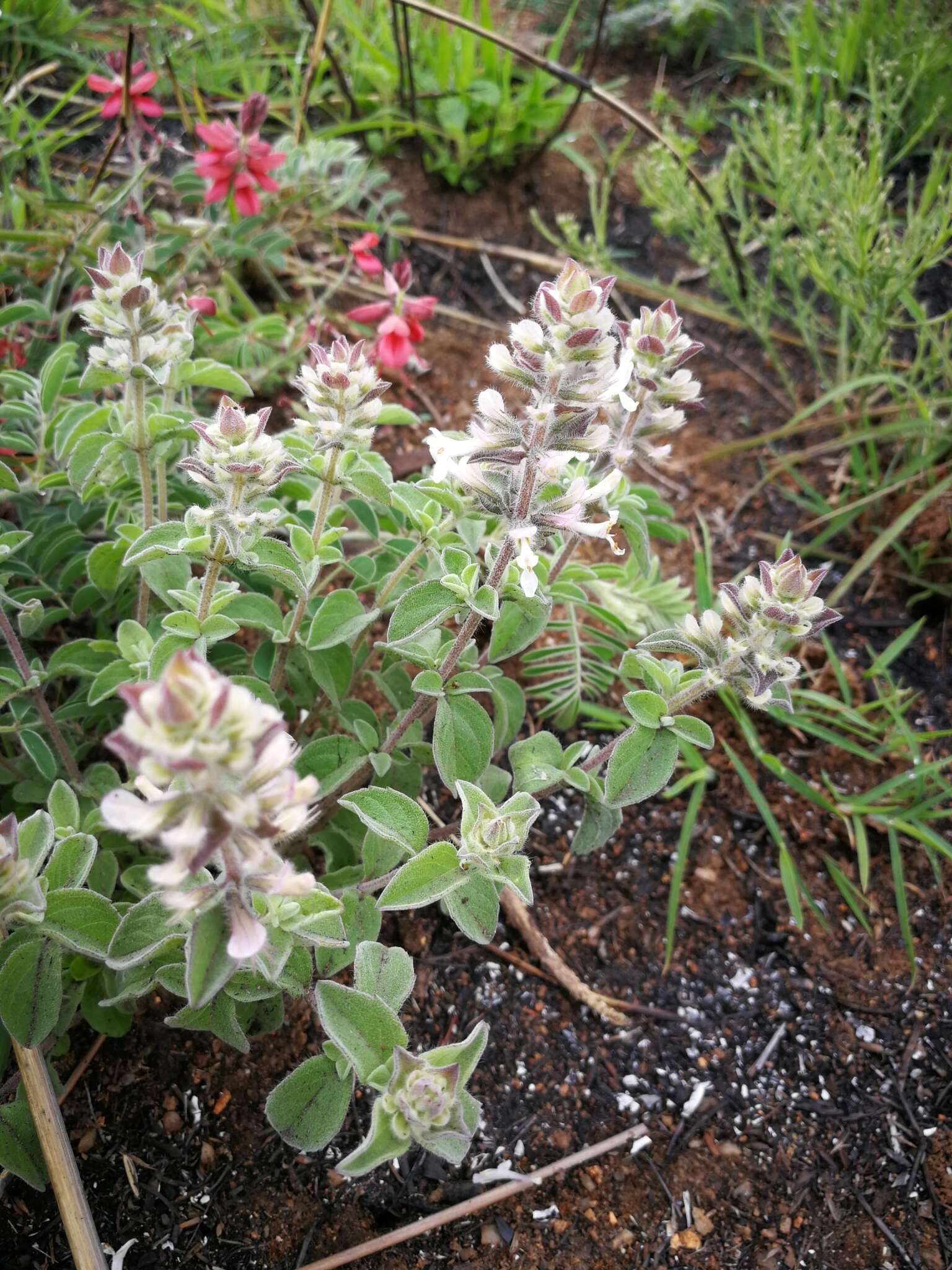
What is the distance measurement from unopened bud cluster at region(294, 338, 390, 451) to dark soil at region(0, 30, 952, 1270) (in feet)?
3.80

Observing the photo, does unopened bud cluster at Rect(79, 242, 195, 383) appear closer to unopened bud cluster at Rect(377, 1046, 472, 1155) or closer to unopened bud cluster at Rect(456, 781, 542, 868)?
unopened bud cluster at Rect(456, 781, 542, 868)

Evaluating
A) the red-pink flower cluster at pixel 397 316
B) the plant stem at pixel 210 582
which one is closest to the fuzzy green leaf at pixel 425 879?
the plant stem at pixel 210 582

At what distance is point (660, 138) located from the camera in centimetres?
262

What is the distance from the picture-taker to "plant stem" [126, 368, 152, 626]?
173 cm

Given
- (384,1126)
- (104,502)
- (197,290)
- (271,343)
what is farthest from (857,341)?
(384,1126)

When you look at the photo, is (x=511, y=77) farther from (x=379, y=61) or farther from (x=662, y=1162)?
(x=662, y=1162)

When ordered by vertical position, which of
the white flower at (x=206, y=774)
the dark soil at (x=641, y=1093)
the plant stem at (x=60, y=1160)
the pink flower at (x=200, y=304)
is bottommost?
the dark soil at (x=641, y=1093)

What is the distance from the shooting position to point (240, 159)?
2.52 metres

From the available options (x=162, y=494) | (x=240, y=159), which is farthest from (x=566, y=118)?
(x=162, y=494)

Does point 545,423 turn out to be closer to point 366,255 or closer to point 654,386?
point 654,386

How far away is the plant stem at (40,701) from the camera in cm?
177

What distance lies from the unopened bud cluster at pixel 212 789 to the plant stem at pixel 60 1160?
0.60 meters

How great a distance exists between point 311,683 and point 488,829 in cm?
71

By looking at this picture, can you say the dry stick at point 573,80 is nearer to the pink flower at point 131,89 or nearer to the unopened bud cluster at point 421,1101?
the pink flower at point 131,89
